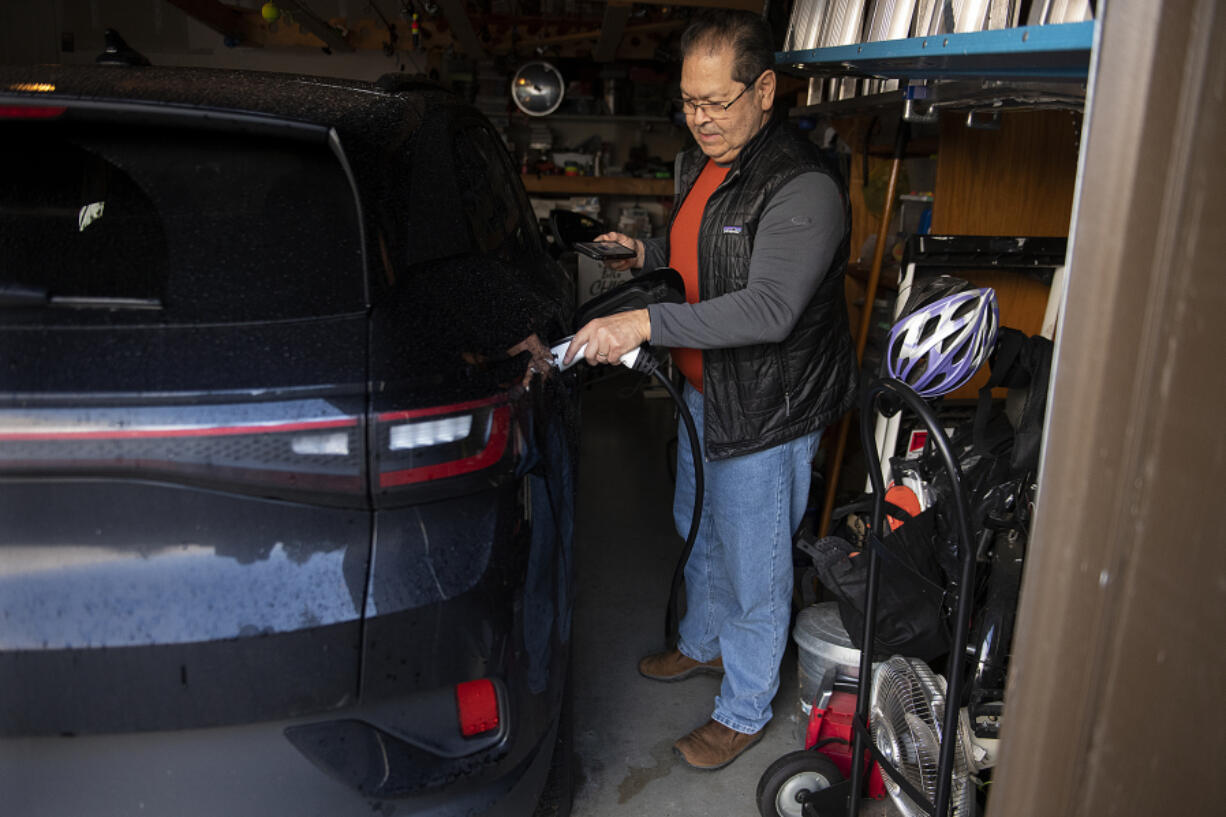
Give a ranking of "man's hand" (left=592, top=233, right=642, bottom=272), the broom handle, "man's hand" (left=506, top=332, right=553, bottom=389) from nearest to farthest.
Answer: "man's hand" (left=506, top=332, right=553, bottom=389) → "man's hand" (left=592, top=233, right=642, bottom=272) → the broom handle

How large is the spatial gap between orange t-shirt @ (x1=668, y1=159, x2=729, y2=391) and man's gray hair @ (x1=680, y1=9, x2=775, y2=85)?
0.26 metres

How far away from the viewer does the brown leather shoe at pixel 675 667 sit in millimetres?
2629

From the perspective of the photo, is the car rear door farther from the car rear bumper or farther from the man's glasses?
the man's glasses

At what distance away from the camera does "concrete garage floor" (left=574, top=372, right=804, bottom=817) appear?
7.09 ft

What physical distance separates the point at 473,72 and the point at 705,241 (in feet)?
20.5

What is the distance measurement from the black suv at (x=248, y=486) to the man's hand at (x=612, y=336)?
334 mm

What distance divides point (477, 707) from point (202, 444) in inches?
21.9

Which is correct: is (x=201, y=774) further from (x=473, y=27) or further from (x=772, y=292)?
(x=473, y=27)

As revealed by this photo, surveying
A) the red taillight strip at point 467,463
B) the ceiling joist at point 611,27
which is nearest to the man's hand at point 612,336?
the red taillight strip at point 467,463

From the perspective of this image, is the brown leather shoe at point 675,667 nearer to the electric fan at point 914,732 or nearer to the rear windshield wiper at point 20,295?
the electric fan at point 914,732

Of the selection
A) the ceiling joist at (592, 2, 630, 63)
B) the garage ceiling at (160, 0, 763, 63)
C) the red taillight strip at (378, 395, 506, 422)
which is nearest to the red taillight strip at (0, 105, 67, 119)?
the red taillight strip at (378, 395, 506, 422)

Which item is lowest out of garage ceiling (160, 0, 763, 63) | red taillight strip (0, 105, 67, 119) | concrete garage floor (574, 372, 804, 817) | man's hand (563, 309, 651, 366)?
concrete garage floor (574, 372, 804, 817)

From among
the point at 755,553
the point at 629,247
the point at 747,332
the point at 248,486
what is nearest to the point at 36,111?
the point at 248,486

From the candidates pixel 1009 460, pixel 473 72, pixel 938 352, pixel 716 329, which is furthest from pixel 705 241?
pixel 473 72
